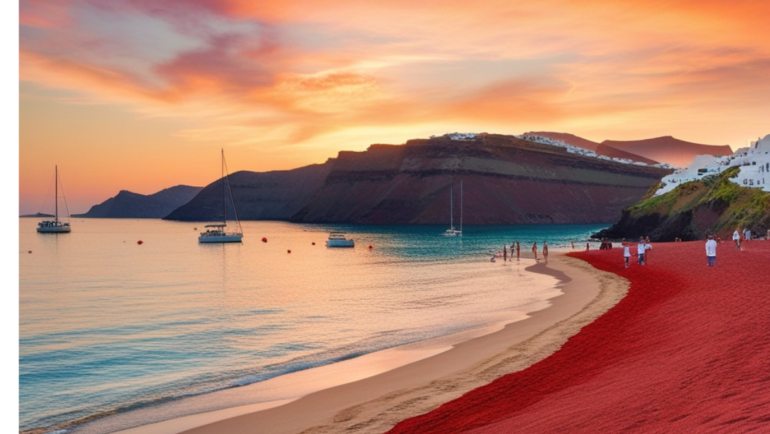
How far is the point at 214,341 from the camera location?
25.2 metres

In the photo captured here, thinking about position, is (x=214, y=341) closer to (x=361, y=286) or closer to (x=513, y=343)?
(x=513, y=343)

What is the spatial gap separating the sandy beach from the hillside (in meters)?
63.6

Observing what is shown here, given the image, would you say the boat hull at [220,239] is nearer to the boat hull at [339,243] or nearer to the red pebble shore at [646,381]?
the boat hull at [339,243]

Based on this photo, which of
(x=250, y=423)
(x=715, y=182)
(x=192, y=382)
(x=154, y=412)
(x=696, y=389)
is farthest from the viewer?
(x=715, y=182)

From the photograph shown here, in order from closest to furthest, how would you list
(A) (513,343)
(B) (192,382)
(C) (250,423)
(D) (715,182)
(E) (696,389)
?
(E) (696,389)
(C) (250,423)
(B) (192,382)
(A) (513,343)
(D) (715,182)

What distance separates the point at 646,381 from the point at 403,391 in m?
5.83

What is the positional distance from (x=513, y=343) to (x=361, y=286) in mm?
27725

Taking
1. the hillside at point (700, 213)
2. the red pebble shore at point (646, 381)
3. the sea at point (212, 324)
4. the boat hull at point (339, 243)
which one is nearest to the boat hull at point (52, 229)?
the boat hull at point (339, 243)

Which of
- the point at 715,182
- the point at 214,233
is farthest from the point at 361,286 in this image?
the point at 214,233

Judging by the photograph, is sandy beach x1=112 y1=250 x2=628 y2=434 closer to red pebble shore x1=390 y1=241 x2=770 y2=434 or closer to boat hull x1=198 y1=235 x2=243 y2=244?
red pebble shore x1=390 y1=241 x2=770 y2=434

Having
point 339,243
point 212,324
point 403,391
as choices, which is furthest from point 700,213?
point 403,391

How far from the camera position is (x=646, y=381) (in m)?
12.1
